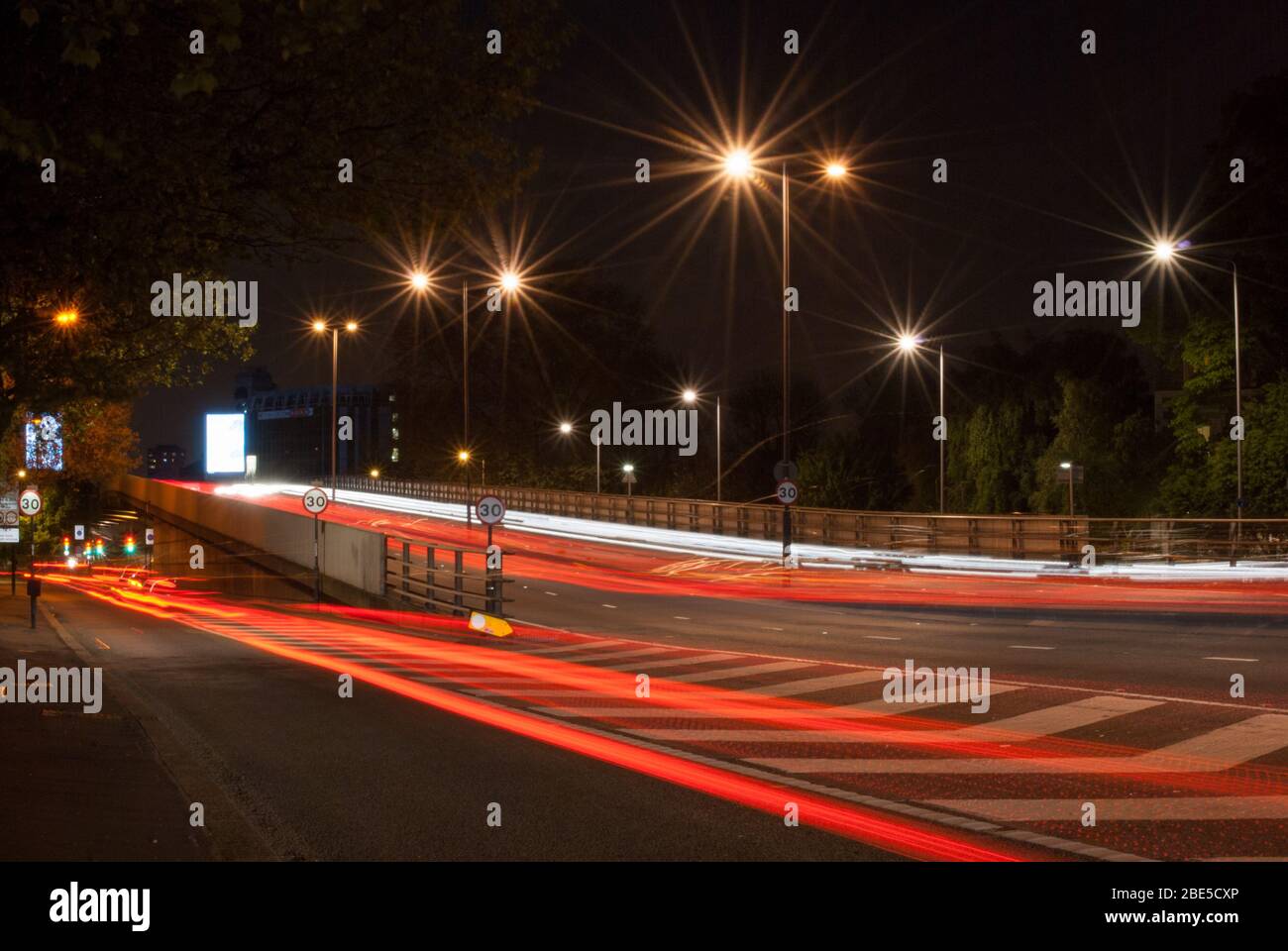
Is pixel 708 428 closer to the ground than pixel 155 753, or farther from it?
farther from it

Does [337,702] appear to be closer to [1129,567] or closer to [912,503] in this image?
[1129,567]

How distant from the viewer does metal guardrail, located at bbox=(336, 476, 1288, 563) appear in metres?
36.3

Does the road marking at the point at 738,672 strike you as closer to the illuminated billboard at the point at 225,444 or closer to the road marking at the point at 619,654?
the road marking at the point at 619,654

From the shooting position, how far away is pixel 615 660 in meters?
18.9

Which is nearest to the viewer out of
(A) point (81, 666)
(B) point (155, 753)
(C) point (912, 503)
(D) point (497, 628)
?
(B) point (155, 753)

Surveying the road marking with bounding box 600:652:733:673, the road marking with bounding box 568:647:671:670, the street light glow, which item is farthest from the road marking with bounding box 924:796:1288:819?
the street light glow

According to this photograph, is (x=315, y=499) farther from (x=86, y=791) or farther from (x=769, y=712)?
(x=86, y=791)

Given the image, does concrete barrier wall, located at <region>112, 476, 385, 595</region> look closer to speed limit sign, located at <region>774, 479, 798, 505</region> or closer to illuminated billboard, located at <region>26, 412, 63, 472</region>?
illuminated billboard, located at <region>26, 412, 63, 472</region>

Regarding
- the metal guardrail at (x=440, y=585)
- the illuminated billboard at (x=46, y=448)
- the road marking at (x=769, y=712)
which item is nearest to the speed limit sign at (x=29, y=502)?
the illuminated billboard at (x=46, y=448)

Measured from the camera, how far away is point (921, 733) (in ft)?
38.4

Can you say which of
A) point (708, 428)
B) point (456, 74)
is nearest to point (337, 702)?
point (456, 74)

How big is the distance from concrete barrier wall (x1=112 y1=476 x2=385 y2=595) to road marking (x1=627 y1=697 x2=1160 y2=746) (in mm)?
20361

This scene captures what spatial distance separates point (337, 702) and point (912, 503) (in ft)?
199

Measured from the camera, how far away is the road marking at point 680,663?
1792 cm
